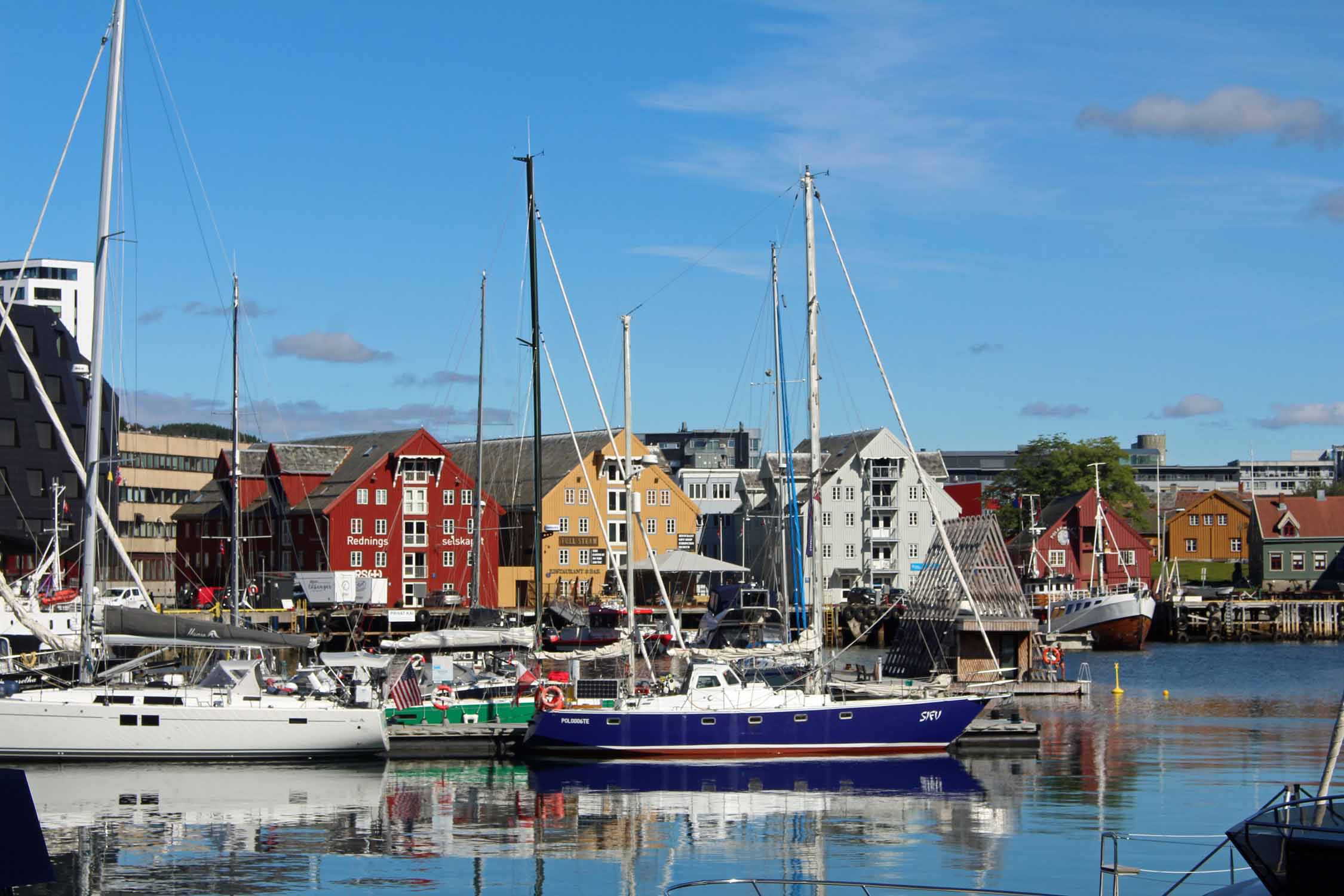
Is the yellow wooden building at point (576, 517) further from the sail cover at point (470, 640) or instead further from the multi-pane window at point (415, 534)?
the sail cover at point (470, 640)

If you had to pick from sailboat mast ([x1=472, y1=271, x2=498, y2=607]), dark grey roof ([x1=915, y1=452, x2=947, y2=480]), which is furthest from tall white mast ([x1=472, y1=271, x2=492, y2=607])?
dark grey roof ([x1=915, y1=452, x2=947, y2=480])

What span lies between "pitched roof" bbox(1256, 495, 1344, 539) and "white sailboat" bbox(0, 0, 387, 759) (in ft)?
344

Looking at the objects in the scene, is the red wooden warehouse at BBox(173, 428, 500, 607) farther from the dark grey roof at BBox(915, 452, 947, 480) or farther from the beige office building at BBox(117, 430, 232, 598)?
the dark grey roof at BBox(915, 452, 947, 480)

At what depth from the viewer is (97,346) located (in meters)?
37.8

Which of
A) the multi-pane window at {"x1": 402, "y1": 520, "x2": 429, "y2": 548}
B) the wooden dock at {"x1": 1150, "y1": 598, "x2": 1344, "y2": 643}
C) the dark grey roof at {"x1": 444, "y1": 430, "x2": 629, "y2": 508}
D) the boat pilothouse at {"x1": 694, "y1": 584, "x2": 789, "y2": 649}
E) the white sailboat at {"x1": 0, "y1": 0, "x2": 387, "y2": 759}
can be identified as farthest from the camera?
the dark grey roof at {"x1": 444, "y1": 430, "x2": 629, "y2": 508}

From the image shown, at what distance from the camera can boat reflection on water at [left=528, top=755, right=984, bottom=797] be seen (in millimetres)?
35688

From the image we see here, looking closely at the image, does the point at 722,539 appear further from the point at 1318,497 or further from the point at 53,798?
the point at 53,798

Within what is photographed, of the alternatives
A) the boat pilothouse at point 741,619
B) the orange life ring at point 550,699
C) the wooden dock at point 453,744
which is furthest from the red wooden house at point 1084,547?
the wooden dock at point 453,744

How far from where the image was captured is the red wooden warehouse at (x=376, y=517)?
3861 inches

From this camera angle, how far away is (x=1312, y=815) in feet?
52.1

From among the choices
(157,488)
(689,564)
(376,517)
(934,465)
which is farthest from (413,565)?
(157,488)

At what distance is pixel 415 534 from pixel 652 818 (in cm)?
6942

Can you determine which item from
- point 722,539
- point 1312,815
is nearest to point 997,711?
point 1312,815

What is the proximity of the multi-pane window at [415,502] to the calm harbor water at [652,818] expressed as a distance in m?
60.1
